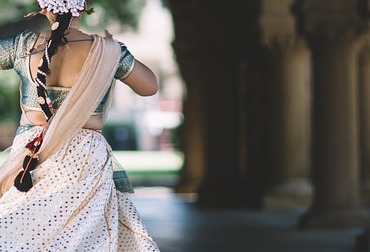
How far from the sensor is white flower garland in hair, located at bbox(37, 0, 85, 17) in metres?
5.41

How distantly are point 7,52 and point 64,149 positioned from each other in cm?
49

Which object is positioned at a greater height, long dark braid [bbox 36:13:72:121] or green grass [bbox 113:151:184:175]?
long dark braid [bbox 36:13:72:121]

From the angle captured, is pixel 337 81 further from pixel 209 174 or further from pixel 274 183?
pixel 209 174

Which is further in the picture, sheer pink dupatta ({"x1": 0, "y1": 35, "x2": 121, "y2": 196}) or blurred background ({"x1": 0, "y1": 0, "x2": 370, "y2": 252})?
blurred background ({"x1": 0, "y1": 0, "x2": 370, "y2": 252})

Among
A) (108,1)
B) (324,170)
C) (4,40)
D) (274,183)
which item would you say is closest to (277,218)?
(274,183)

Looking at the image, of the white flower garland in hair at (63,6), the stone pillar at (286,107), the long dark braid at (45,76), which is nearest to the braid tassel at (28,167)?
the long dark braid at (45,76)

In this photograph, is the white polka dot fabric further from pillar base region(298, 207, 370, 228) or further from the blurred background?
pillar base region(298, 207, 370, 228)

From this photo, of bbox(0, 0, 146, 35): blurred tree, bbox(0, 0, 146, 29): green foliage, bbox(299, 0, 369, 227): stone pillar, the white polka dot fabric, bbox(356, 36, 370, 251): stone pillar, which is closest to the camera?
the white polka dot fabric

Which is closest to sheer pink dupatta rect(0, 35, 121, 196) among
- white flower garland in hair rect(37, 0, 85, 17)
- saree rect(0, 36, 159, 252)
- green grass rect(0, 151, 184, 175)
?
saree rect(0, 36, 159, 252)

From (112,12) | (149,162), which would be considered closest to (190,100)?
(112,12)

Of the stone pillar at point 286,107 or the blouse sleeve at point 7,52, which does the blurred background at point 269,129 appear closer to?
the stone pillar at point 286,107

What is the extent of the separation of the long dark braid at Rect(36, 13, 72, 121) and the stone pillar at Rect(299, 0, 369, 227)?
953 centimetres

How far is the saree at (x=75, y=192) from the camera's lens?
208 inches

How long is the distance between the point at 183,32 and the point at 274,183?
14.2ft
